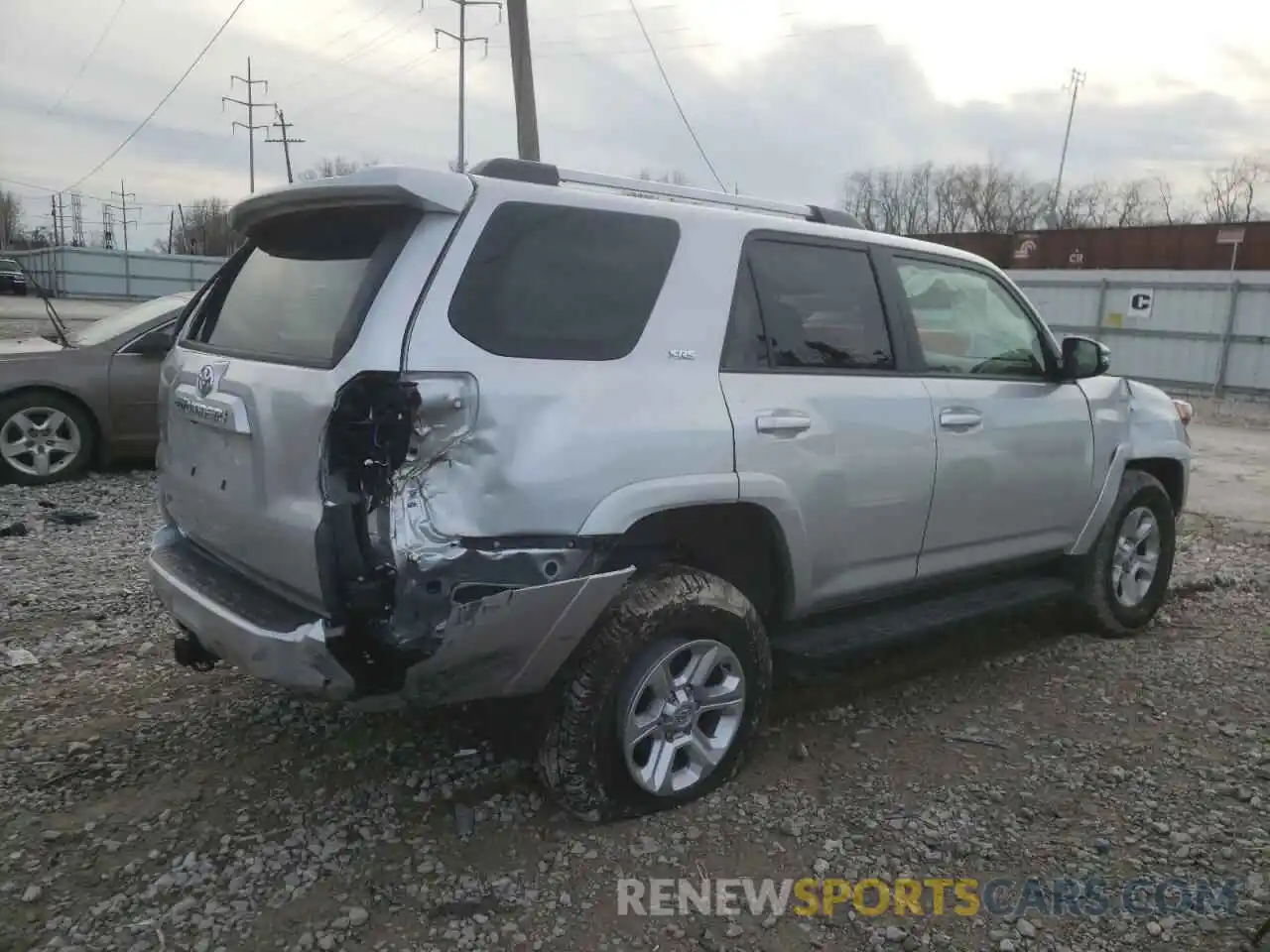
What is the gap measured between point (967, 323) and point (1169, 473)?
6.19 ft

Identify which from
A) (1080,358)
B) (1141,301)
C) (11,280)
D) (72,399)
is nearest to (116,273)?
(11,280)

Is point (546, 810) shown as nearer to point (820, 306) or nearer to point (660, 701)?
point (660, 701)

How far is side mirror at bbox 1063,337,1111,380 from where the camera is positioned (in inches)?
173

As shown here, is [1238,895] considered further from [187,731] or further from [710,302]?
[187,731]

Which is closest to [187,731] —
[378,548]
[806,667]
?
[378,548]

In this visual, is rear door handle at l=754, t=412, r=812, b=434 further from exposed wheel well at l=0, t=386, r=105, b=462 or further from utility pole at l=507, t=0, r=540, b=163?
utility pole at l=507, t=0, r=540, b=163

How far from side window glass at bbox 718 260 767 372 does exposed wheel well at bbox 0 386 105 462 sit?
233 inches

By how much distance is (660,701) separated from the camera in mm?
3133

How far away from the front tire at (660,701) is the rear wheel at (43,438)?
5.83 meters

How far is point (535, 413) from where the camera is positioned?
2.70 meters

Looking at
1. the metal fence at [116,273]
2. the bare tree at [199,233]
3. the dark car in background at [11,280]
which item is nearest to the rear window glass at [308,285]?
the metal fence at [116,273]

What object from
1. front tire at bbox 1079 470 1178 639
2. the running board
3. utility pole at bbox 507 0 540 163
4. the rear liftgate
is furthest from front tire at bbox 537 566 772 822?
utility pole at bbox 507 0 540 163

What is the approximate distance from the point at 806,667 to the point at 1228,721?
75.1 inches

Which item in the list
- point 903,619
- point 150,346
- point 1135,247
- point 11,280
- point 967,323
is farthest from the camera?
point 11,280
